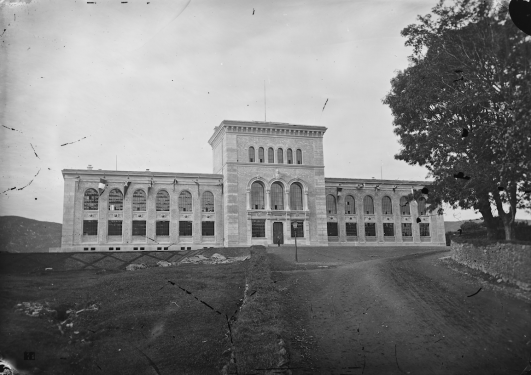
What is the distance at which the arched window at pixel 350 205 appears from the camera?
45.2 m

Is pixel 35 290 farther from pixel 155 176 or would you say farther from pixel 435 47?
pixel 155 176

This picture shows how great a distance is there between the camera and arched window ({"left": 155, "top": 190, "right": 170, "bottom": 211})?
40.3 meters

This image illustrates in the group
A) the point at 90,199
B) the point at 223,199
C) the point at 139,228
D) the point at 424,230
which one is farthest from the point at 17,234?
the point at 424,230

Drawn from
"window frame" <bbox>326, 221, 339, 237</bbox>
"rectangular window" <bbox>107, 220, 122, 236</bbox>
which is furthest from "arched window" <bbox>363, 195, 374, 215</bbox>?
"rectangular window" <bbox>107, 220, 122, 236</bbox>

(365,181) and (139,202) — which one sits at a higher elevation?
(365,181)

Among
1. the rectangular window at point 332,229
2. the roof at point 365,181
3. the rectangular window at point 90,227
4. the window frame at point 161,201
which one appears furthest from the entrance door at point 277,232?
the rectangular window at point 90,227

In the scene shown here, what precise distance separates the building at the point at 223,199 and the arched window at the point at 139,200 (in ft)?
0.27

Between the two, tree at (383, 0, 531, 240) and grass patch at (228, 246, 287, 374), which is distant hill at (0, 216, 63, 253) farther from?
tree at (383, 0, 531, 240)

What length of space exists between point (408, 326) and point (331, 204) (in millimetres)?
32145

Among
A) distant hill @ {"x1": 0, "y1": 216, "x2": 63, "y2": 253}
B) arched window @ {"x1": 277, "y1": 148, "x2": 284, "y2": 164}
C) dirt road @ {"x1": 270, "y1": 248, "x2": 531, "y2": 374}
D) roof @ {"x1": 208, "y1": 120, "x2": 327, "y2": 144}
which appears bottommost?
dirt road @ {"x1": 270, "y1": 248, "x2": 531, "y2": 374}

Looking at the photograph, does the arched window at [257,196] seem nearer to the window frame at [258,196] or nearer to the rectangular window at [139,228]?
the window frame at [258,196]

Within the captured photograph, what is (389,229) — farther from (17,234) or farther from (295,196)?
(17,234)

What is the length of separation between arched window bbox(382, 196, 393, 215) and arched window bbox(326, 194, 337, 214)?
17.0 feet

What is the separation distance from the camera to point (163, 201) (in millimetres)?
40500
